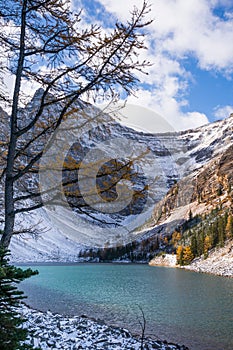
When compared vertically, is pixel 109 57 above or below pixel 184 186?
below

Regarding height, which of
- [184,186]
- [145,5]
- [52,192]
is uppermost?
[184,186]

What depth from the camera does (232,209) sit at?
99.4 meters

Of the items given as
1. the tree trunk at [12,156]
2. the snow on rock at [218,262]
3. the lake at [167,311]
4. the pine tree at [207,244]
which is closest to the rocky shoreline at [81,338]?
the lake at [167,311]

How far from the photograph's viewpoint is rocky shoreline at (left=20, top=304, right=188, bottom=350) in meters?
11.1

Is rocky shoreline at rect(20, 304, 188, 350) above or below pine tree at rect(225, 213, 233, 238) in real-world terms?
below

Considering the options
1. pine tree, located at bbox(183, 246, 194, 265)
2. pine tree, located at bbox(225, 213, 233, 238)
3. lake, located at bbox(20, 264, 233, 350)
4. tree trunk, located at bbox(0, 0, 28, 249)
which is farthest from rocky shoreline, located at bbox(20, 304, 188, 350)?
pine tree, located at bbox(183, 246, 194, 265)

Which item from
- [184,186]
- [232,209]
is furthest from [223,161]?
[232,209]

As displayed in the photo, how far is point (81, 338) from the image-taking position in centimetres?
1219

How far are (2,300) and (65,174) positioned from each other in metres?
2.24

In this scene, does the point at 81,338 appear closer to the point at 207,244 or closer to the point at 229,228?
the point at 207,244

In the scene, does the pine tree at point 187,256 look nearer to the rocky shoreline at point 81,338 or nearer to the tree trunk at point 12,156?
the rocky shoreline at point 81,338

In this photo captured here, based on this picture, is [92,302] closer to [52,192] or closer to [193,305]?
[193,305]

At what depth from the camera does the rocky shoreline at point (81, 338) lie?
1105 cm

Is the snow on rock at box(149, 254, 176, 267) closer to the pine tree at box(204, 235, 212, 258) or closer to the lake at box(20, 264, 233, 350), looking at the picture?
the pine tree at box(204, 235, 212, 258)
